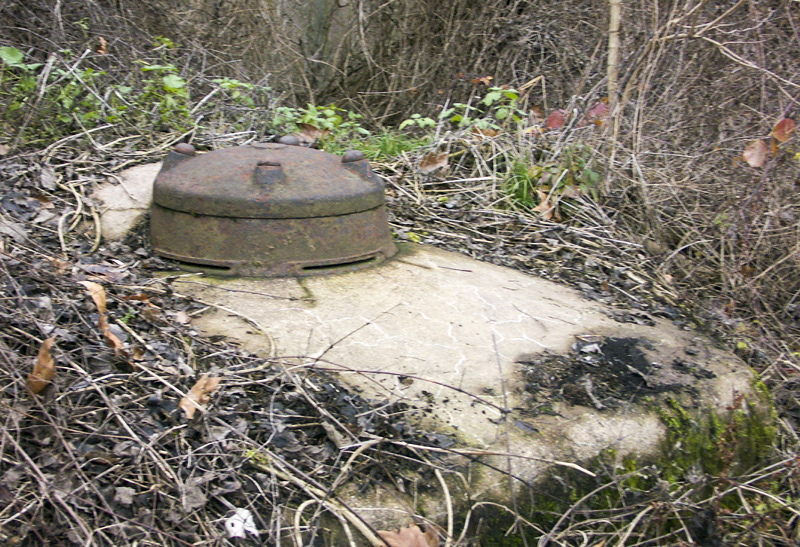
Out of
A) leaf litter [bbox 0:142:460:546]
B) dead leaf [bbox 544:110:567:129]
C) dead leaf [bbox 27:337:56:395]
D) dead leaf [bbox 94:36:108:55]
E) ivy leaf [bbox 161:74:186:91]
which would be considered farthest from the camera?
dead leaf [bbox 94:36:108:55]

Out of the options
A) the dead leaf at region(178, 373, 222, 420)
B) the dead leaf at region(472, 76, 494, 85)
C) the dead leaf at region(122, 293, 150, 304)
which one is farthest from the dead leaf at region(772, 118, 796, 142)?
the dead leaf at region(122, 293, 150, 304)

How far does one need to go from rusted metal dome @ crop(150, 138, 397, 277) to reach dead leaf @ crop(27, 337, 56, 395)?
1.14 m

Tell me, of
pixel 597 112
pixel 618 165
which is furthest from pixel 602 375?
pixel 597 112

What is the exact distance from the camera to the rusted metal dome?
3.23 meters

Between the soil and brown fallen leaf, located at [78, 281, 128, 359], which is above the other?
brown fallen leaf, located at [78, 281, 128, 359]

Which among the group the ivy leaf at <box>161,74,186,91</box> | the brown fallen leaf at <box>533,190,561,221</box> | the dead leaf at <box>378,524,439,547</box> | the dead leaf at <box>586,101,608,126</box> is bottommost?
the brown fallen leaf at <box>533,190,561,221</box>

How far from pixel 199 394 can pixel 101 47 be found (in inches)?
146

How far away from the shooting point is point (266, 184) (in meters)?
3.26

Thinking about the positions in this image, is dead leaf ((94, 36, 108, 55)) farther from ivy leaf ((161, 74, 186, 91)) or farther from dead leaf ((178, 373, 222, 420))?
dead leaf ((178, 373, 222, 420))

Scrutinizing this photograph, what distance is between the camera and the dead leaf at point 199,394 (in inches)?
89.1

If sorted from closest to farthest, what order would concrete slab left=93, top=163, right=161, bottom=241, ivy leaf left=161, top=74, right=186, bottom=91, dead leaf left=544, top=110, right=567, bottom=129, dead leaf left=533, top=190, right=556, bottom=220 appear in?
1. concrete slab left=93, top=163, right=161, bottom=241
2. dead leaf left=533, top=190, right=556, bottom=220
3. ivy leaf left=161, top=74, right=186, bottom=91
4. dead leaf left=544, top=110, right=567, bottom=129

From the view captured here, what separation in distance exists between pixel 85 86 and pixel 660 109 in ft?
13.1

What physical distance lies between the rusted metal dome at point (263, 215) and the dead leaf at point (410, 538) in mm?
1496

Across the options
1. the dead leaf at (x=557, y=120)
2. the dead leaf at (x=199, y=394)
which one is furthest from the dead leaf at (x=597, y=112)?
the dead leaf at (x=199, y=394)
